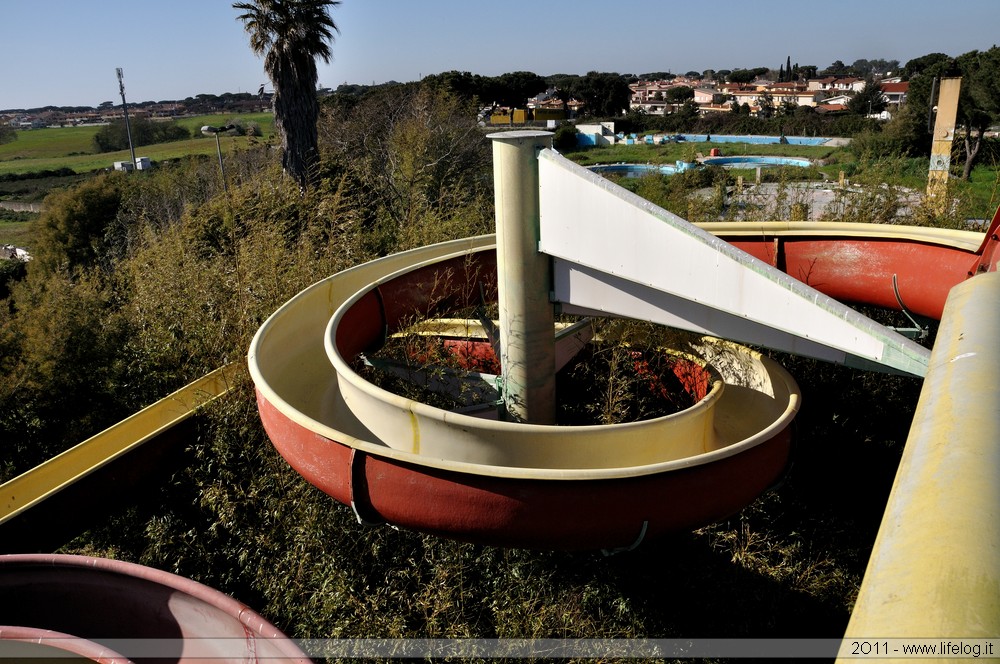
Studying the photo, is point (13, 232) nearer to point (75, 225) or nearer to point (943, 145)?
point (75, 225)

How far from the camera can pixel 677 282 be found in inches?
180

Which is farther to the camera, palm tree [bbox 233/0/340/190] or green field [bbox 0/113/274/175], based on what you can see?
green field [bbox 0/113/274/175]

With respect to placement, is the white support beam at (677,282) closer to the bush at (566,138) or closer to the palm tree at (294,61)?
the palm tree at (294,61)

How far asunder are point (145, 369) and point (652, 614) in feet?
19.0

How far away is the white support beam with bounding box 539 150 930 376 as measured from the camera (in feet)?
13.6

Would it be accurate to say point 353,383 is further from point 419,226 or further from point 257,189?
point 257,189

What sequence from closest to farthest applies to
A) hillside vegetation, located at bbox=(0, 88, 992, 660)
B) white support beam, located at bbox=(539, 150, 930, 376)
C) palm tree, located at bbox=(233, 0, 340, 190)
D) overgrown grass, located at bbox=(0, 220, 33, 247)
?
white support beam, located at bbox=(539, 150, 930, 376)
hillside vegetation, located at bbox=(0, 88, 992, 660)
palm tree, located at bbox=(233, 0, 340, 190)
overgrown grass, located at bbox=(0, 220, 33, 247)

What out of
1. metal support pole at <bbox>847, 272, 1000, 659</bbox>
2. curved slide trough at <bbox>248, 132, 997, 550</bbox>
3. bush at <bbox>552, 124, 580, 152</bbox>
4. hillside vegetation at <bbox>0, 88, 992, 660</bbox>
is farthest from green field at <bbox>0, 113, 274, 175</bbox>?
metal support pole at <bbox>847, 272, 1000, 659</bbox>

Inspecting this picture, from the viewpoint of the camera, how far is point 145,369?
7949 millimetres

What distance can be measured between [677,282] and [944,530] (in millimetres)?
3616

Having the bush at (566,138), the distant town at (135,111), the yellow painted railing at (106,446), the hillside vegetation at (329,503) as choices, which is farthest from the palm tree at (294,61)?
the distant town at (135,111)

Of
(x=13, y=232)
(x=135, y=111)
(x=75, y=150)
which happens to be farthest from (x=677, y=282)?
(x=135, y=111)

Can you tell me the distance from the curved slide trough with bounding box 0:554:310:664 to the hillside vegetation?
1338mm

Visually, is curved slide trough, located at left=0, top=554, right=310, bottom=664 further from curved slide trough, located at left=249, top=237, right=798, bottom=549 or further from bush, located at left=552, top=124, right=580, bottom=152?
bush, located at left=552, top=124, right=580, bottom=152
